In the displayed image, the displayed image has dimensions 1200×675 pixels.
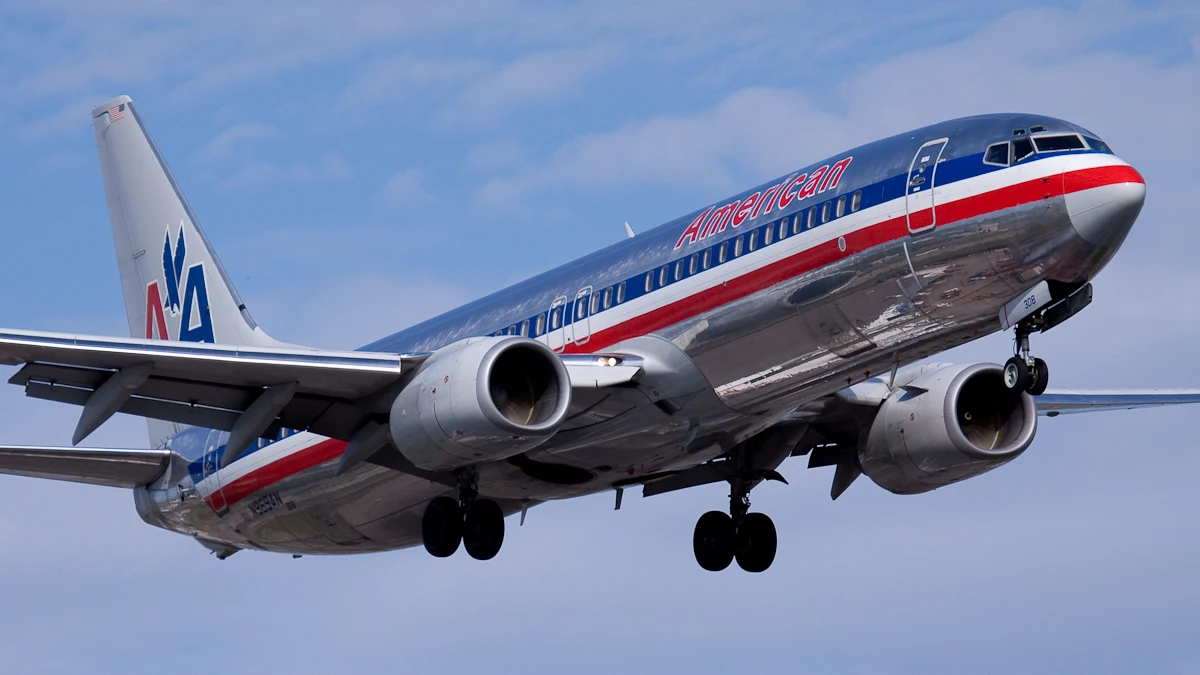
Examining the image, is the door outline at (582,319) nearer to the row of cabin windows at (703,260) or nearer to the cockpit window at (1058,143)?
the row of cabin windows at (703,260)

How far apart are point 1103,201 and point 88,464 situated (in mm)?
18981

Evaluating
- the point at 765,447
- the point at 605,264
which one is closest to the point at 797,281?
the point at 605,264

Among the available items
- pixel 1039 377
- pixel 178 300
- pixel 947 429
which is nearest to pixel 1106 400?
pixel 947 429

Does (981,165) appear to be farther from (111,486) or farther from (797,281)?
(111,486)

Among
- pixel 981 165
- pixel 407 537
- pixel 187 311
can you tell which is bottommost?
pixel 407 537

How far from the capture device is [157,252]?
40531 millimetres

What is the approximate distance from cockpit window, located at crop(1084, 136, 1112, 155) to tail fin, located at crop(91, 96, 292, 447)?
18.0 metres

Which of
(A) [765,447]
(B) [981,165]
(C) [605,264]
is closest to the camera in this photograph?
(B) [981,165]

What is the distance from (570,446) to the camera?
30.5m

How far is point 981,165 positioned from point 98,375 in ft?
43.5

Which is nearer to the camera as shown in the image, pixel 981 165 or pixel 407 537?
pixel 981 165

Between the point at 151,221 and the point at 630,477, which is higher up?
the point at 151,221

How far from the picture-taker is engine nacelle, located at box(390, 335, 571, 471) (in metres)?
27.6

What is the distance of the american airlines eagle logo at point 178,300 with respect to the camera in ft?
128
